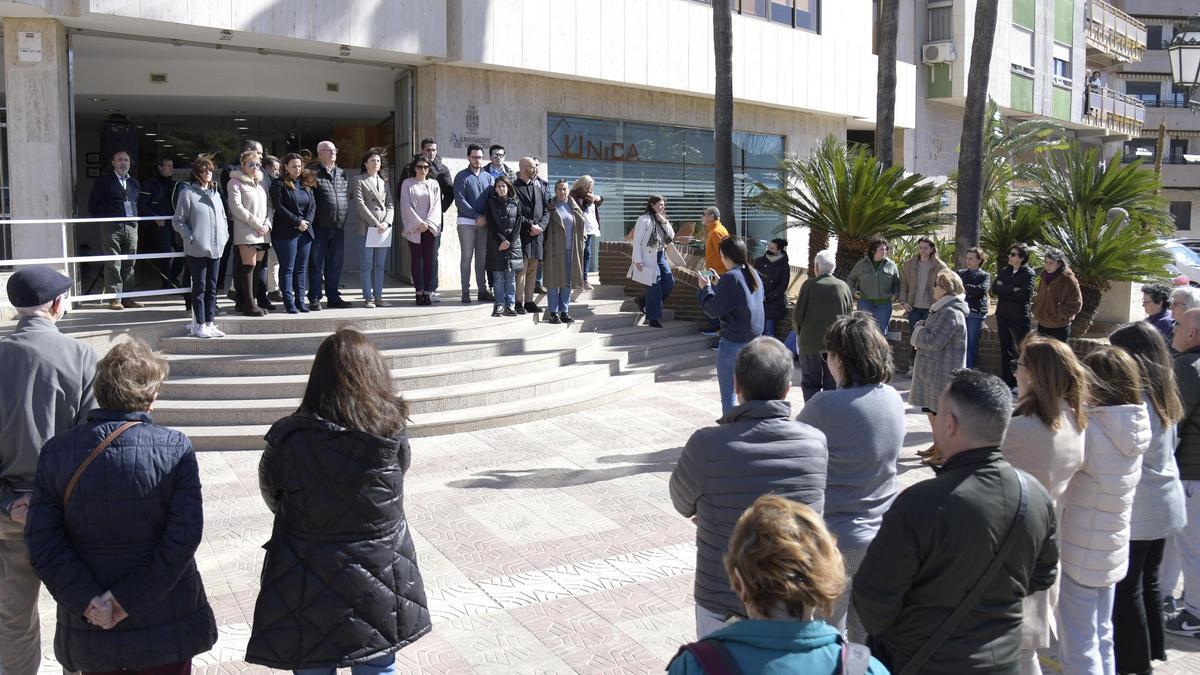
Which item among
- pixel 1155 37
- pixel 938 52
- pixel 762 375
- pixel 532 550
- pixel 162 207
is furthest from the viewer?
pixel 1155 37

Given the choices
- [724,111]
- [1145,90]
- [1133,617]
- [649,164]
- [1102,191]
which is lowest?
[1133,617]

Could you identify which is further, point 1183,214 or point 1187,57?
point 1183,214

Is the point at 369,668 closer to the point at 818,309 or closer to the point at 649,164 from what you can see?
the point at 818,309

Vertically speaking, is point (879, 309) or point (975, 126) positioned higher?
point (975, 126)

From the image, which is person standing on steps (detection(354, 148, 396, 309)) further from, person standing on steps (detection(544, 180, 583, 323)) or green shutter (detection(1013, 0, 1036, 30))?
green shutter (detection(1013, 0, 1036, 30))

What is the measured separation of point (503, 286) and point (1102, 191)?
1014 cm

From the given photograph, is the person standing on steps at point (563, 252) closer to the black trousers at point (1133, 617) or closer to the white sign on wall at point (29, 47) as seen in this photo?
the white sign on wall at point (29, 47)

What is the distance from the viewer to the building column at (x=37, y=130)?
40.8 ft

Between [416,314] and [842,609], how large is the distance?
8.37 metres

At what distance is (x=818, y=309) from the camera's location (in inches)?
367

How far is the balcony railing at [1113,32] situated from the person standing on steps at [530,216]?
3064 centimetres

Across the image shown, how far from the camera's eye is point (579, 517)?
734 cm

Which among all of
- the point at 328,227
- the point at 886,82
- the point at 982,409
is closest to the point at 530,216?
the point at 328,227

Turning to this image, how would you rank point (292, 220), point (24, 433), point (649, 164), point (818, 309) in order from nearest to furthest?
point (24, 433) → point (818, 309) → point (292, 220) → point (649, 164)
